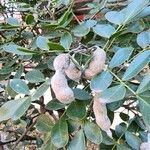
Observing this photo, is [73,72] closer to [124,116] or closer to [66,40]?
[66,40]

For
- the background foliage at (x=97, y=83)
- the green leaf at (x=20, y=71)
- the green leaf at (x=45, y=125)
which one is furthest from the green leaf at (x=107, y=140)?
the green leaf at (x=20, y=71)

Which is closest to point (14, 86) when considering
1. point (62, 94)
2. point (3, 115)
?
point (3, 115)

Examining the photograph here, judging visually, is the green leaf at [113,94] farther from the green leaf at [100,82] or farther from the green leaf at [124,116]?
the green leaf at [124,116]

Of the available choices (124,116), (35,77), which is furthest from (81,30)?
(124,116)

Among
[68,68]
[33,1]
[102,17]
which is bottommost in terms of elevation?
[33,1]

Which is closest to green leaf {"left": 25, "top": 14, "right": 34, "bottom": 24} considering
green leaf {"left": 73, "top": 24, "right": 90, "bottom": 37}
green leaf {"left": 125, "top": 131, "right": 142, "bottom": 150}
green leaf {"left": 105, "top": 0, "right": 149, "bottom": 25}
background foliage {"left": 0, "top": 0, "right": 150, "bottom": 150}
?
background foliage {"left": 0, "top": 0, "right": 150, "bottom": 150}

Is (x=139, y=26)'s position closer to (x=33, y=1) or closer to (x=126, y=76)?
(x=126, y=76)
